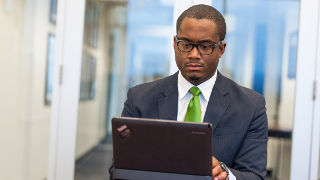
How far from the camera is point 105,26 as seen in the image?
7.63 feet

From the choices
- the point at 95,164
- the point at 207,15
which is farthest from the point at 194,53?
the point at 95,164

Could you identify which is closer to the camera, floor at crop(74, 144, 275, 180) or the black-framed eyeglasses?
the black-framed eyeglasses

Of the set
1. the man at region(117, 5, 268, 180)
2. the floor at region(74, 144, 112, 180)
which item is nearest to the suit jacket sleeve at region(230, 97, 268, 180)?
the man at region(117, 5, 268, 180)

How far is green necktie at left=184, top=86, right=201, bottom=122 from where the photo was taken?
3.89 feet

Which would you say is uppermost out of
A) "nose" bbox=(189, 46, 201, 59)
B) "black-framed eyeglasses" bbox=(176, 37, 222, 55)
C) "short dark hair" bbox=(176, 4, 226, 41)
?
"short dark hair" bbox=(176, 4, 226, 41)

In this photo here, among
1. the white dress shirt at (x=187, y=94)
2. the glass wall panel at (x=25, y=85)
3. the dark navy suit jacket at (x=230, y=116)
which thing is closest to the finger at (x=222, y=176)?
the dark navy suit jacket at (x=230, y=116)

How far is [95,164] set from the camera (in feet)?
7.69

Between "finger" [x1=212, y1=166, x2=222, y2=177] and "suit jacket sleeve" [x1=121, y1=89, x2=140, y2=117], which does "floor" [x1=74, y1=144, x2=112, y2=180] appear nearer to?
"suit jacket sleeve" [x1=121, y1=89, x2=140, y2=117]

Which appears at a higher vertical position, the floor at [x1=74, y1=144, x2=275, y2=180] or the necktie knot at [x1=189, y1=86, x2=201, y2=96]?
the necktie knot at [x1=189, y1=86, x2=201, y2=96]

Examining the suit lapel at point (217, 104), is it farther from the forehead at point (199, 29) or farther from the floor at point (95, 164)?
the floor at point (95, 164)

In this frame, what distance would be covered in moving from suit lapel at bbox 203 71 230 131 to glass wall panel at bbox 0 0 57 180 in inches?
56.8

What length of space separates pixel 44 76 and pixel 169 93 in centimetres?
153

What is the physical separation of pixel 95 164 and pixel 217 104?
1.33 m

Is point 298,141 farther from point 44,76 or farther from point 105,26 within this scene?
point 44,76
